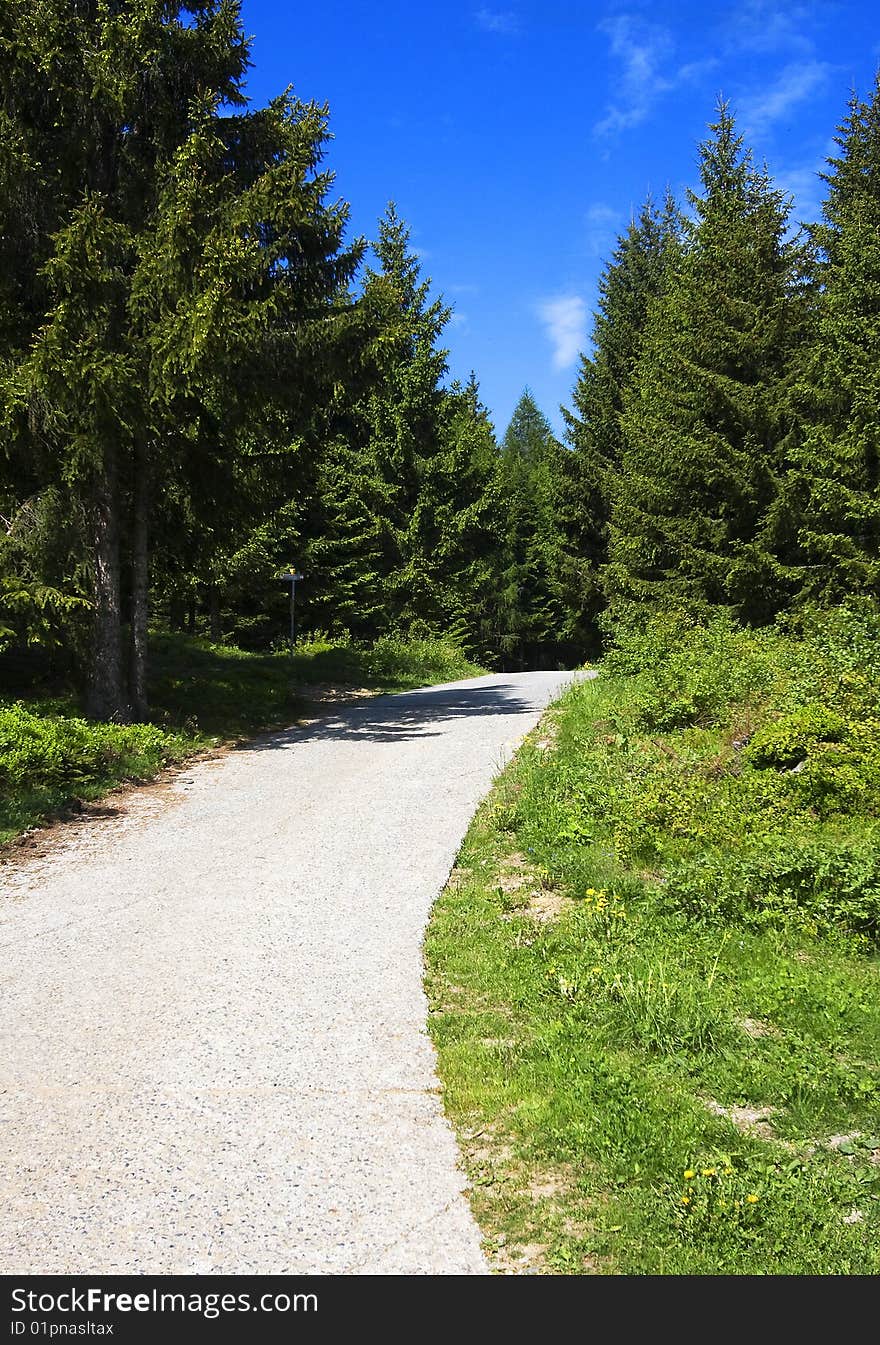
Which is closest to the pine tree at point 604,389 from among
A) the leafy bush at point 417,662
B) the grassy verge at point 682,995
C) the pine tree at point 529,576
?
the pine tree at point 529,576

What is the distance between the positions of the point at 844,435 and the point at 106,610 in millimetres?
13881

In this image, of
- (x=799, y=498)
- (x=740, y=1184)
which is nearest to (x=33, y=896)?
(x=740, y=1184)

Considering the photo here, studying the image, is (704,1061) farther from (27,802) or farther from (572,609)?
(572,609)

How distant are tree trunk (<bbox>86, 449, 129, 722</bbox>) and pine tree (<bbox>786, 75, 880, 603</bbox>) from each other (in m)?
12.3

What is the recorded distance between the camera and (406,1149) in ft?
12.0

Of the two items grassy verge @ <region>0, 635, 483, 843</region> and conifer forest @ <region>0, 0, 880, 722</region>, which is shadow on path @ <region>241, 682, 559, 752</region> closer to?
grassy verge @ <region>0, 635, 483, 843</region>

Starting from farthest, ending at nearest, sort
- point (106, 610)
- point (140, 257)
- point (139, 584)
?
point (139, 584) → point (106, 610) → point (140, 257)

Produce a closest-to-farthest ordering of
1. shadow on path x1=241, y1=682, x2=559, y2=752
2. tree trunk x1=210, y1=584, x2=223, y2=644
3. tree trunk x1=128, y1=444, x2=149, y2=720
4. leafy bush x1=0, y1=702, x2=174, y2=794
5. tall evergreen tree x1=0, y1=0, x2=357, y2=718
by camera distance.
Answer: leafy bush x1=0, y1=702, x2=174, y2=794, tall evergreen tree x1=0, y1=0, x2=357, y2=718, tree trunk x1=128, y1=444, x2=149, y2=720, shadow on path x1=241, y1=682, x2=559, y2=752, tree trunk x1=210, y1=584, x2=223, y2=644

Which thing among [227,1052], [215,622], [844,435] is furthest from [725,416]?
[227,1052]

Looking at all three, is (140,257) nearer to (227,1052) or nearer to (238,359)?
(238,359)

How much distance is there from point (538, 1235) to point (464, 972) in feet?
7.65

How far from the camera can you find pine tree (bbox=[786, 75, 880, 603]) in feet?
54.2

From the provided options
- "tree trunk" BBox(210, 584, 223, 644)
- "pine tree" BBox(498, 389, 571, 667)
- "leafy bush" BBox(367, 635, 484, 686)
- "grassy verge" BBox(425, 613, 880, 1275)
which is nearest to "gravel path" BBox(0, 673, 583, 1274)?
"grassy verge" BBox(425, 613, 880, 1275)

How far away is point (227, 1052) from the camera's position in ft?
14.6
